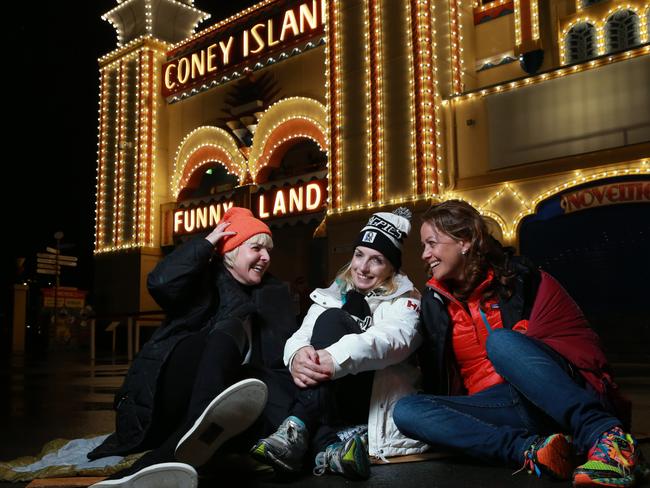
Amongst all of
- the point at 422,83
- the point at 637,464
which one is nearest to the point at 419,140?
the point at 422,83

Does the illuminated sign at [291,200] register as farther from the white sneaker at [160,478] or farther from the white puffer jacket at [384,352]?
the white sneaker at [160,478]

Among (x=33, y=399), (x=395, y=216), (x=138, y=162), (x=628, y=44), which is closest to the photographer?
(x=395, y=216)

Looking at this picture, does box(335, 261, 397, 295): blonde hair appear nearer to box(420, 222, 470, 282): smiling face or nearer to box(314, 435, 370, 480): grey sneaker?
box(420, 222, 470, 282): smiling face

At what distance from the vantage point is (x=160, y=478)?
2043 millimetres

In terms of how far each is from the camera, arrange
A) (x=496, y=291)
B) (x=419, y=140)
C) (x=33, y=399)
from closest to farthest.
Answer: (x=496, y=291)
(x=33, y=399)
(x=419, y=140)

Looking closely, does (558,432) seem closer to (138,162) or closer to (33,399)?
(33,399)

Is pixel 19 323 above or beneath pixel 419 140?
beneath

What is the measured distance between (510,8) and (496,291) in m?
10.9

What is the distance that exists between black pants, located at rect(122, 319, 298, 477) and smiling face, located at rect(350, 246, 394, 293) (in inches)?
20.9

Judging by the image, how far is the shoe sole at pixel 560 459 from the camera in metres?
2.41

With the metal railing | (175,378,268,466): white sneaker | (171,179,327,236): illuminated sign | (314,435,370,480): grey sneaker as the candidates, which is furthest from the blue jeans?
(171,179,327,236): illuminated sign

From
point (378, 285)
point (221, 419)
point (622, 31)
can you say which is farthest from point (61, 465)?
point (622, 31)

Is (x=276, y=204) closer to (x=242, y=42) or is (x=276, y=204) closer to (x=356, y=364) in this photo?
(x=242, y=42)

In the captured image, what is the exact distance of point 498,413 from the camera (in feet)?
8.89
